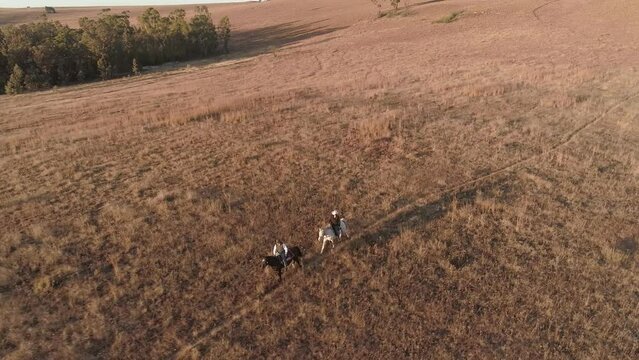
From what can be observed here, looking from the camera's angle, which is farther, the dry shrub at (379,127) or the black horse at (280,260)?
the dry shrub at (379,127)

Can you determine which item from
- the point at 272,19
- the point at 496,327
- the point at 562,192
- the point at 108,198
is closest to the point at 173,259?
the point at 108,198

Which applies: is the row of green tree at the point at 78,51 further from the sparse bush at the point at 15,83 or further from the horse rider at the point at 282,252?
the horse rider at the point at 282,252

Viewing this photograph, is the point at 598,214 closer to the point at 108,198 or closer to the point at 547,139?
the point at 547,139

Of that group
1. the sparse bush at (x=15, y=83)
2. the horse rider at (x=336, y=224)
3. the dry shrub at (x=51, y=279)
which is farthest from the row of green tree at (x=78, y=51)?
the horse rider at (x=336, y=224)

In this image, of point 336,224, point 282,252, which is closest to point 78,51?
point 336,224

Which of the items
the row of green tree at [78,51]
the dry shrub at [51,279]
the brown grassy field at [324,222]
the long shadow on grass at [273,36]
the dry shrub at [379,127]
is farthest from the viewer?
the long shadow on grass at [273,36]

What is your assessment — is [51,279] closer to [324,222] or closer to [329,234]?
[329,234]
